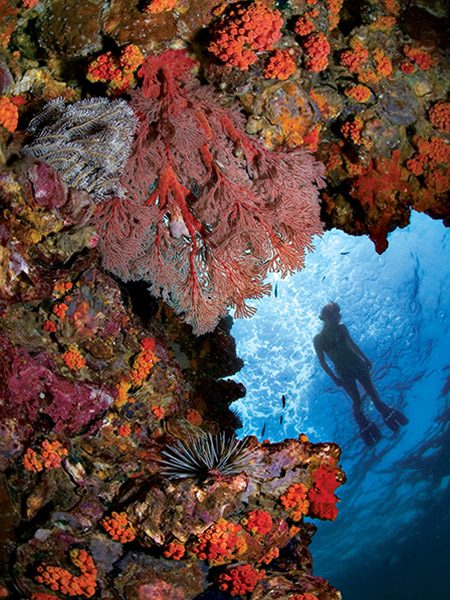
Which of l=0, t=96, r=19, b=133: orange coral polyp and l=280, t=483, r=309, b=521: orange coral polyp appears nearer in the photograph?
l=0, t=96, r=19, b=133: orange coral polyp

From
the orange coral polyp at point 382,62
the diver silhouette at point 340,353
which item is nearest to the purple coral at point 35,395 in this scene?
the orange coral polyp at point 382,62

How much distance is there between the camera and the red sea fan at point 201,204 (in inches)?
185

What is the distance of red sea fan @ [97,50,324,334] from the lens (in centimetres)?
471

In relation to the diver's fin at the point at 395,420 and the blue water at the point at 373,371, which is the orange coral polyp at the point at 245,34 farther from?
the diver's fin at the point at 395,420

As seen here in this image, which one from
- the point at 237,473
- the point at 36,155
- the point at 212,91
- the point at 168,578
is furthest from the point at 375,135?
the point at 168,578

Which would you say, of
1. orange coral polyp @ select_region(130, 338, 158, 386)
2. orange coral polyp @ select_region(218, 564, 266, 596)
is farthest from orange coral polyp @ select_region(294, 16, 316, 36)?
orange coral polyp @ select_region(218, 564, 266, 596)

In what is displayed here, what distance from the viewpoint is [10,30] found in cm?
495

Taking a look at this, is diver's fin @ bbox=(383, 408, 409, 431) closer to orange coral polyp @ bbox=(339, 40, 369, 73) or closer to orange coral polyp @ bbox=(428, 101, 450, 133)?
orange coral polyp @ bbox=(428, 101, 450, 133)

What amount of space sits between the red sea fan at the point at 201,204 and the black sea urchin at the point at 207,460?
4.64ft

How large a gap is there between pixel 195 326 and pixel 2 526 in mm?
3456

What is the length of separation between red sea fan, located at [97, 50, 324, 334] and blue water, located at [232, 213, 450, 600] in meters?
19.3

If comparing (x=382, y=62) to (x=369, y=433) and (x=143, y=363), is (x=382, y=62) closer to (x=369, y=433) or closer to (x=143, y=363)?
(x=143, y=363)

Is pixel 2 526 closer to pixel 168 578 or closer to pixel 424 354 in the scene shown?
pixel 168 578

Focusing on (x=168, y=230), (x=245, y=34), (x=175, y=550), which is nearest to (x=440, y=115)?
(x=245, y=34)
